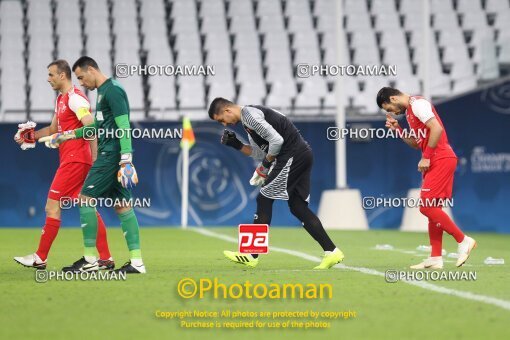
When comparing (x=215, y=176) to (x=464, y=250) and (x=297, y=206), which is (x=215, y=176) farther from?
(x=464, y=250)

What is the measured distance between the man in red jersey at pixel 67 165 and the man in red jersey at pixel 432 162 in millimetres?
2560

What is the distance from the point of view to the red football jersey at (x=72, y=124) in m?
8.55

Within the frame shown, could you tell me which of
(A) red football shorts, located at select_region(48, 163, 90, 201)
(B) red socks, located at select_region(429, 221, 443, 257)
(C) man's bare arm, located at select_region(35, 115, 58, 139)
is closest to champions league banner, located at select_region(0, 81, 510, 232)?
(C) man's bare arm, located at select_region(35, 115, 58, 139)

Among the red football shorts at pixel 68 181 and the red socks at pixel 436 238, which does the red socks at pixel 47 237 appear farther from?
the red socks at pixel 436 238

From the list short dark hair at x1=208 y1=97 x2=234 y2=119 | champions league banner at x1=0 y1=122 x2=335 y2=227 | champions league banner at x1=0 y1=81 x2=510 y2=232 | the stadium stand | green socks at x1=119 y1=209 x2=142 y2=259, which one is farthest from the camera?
the stadium stand

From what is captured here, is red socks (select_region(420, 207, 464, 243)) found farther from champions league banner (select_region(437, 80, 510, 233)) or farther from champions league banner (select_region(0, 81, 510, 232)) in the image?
champions league banner (select_region(0, 81, 510, 232))

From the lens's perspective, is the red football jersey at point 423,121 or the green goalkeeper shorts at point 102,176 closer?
the green goalkeeper shorts at point 102,176

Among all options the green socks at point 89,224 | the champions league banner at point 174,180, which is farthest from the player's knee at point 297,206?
the champions league banner at point 174,180

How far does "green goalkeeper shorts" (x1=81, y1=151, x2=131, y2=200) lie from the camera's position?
800 cm

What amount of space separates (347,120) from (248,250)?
1089cm

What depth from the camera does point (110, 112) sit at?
813 cm

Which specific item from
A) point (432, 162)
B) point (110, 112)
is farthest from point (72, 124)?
point (432, 162)

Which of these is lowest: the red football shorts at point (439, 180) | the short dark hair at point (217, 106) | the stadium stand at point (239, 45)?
the red football shorts at point (439, 180)

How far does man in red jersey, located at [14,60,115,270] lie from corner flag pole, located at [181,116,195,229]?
981cm
